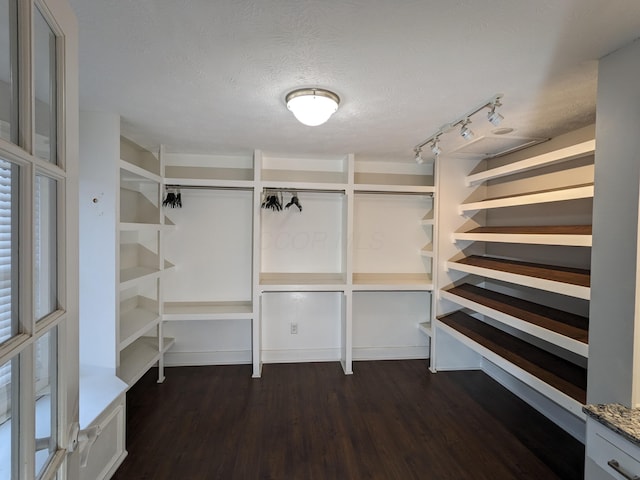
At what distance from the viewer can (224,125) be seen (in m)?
2.32

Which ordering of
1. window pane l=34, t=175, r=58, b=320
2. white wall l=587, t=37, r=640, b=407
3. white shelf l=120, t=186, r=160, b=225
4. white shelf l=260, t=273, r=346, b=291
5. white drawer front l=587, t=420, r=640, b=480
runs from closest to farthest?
1. window pane l=34, t=175, r=58, b=320
2. white drawer front l=587, t=420, r=640, b=480
3. white wall l=587, t=37, r=640, b=407
4. white shelf l=120, t=186, r=160, b=225
5. white shelf l=260, t=273, r=346, b=291

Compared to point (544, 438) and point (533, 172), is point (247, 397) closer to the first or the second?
point (544, 438)

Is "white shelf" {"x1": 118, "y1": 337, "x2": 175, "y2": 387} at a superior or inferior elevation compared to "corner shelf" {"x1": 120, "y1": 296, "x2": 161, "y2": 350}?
inferior

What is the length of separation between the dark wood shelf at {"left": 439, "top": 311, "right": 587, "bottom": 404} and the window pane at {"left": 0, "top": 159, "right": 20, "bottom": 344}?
2.36 metres

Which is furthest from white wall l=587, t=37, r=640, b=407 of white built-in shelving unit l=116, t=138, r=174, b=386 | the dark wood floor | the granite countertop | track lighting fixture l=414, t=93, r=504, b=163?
white built-in shelving unit l=116, t=138, r=174, b=386

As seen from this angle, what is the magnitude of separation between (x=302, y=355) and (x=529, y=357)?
215 centimetres

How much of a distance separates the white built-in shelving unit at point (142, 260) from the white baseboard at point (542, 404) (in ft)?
10.6

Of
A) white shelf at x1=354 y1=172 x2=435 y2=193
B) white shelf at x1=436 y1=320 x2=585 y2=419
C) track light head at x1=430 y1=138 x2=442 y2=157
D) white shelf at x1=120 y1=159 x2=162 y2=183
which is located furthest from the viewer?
white shelf at x1=354 y1=172 x2=435 y2=193

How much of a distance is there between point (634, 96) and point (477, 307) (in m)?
1.76

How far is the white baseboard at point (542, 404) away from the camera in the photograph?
2271 millimetres

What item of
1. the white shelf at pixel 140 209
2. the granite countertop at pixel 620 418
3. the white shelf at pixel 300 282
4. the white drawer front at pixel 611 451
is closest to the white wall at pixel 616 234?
the granite countertop at pixel 620 418

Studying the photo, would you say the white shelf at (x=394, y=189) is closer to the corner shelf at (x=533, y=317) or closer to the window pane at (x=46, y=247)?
the corner shelf at (x=533, y=317)

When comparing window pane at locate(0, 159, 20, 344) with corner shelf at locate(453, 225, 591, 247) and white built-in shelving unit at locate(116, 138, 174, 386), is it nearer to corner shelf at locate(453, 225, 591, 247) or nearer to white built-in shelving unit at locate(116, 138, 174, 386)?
white built-in shelving unit at locate(116, 138, 174, 386)

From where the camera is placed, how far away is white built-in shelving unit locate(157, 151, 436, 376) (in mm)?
3178
